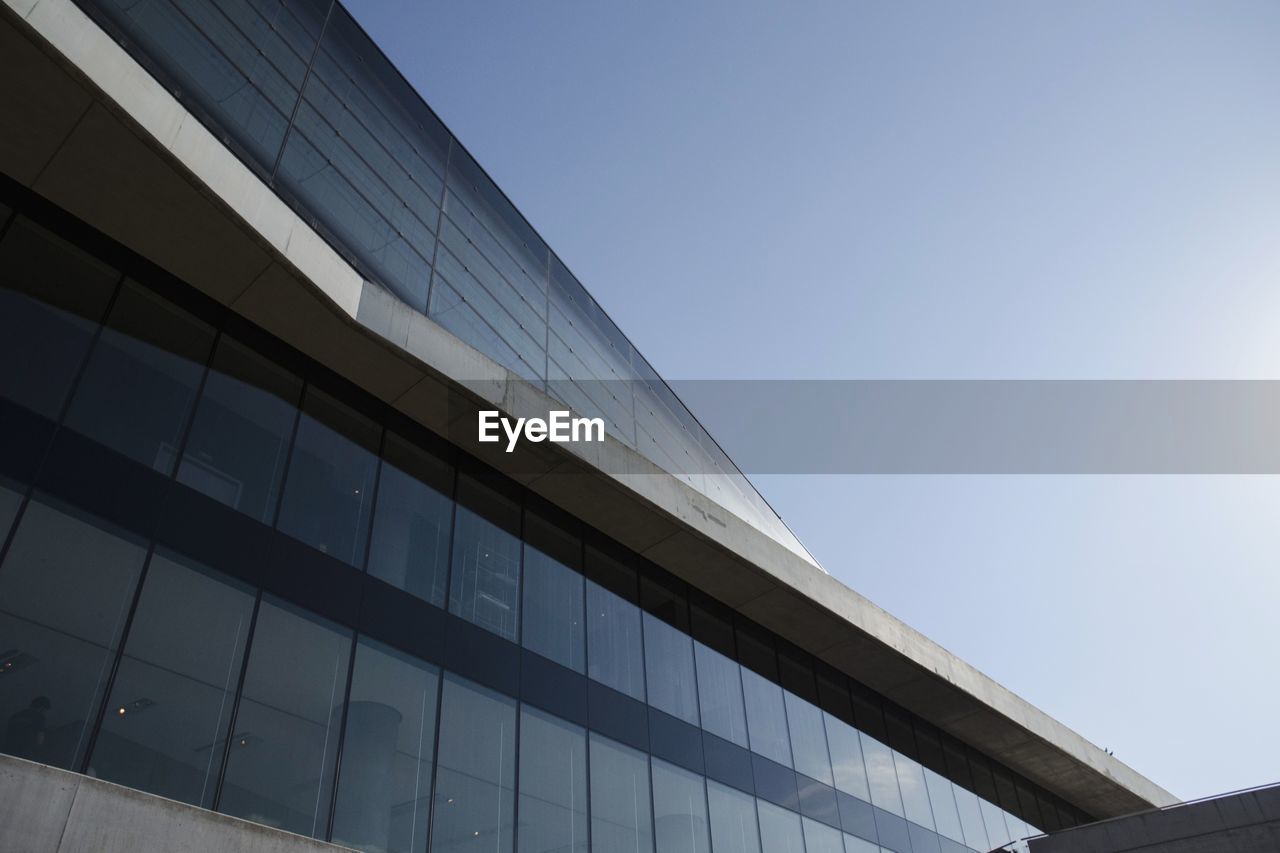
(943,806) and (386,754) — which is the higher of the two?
(943,806)

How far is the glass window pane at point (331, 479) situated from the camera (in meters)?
13.4

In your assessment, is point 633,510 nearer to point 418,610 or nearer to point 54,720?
point 418,610

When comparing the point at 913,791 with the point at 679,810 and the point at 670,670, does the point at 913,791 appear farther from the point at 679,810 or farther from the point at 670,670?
the point at 679,810

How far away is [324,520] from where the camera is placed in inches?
537

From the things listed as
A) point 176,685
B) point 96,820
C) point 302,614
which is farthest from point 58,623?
point 302,614

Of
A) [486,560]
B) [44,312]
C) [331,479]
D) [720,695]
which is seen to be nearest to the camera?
[44,312]

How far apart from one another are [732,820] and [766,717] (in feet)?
10.0

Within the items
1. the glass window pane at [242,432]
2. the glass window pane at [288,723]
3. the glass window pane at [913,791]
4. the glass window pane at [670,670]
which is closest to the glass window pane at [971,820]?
the glass window pane at [913,791]

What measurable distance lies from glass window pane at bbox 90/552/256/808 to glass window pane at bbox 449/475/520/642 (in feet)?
12.7

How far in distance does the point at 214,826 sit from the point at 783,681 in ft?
46.2

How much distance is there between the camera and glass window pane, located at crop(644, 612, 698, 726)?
18031 millimetres

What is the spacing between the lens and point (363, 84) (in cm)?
1736

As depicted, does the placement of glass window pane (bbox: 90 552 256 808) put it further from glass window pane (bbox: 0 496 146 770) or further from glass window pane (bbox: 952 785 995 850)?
glass window pane (bbox: 952 785 995 850)

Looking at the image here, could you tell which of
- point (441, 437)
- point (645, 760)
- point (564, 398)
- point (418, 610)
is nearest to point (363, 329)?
point (441, 437)
